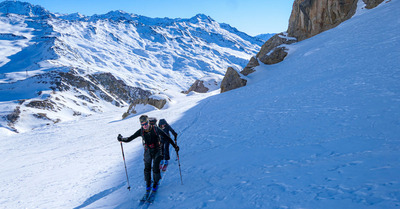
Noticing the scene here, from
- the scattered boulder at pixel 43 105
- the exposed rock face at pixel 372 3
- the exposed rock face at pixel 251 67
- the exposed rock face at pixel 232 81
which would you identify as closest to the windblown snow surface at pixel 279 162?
the exposed rock face at pixel 232 81

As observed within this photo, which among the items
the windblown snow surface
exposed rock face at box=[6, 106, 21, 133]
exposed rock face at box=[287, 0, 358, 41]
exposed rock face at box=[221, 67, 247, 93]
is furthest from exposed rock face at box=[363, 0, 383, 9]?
exposed rock face at box=[6, 106, 21, 133]

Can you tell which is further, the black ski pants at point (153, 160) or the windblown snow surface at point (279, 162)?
the black ski pants at point (153, 160)

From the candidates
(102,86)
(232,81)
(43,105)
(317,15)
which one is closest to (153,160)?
(232,81)

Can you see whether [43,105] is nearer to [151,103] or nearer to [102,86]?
[102,86]

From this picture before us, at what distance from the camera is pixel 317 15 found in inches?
1480

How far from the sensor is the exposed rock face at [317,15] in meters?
35.2

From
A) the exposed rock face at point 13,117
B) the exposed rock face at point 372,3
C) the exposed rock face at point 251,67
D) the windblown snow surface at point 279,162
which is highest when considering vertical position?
the exposed rock face at point 372,3

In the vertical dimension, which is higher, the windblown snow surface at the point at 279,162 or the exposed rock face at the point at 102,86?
the exposed rock face at the point at 102,86

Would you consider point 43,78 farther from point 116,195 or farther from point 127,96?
point 116,195

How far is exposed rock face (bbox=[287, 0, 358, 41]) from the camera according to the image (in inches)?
1384

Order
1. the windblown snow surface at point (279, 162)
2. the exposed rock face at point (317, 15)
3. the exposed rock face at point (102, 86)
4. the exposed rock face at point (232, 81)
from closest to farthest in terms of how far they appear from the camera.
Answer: the windblown snow surface at point (279, 162), the exposed rock face at point (232, 81), the exposed rock face at point (317, 15), the exposed rock face at point (102, 86)

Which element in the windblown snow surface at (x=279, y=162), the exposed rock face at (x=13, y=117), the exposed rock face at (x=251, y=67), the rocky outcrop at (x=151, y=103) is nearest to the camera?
the windblown snow surface at (x=279, y=162)

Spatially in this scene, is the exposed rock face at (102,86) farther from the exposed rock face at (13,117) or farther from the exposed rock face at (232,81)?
the exposed rock face at (232,81)

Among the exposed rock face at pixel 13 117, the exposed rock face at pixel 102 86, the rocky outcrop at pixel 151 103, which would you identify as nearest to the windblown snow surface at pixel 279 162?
the rocky outcrop at pixel 151 103
